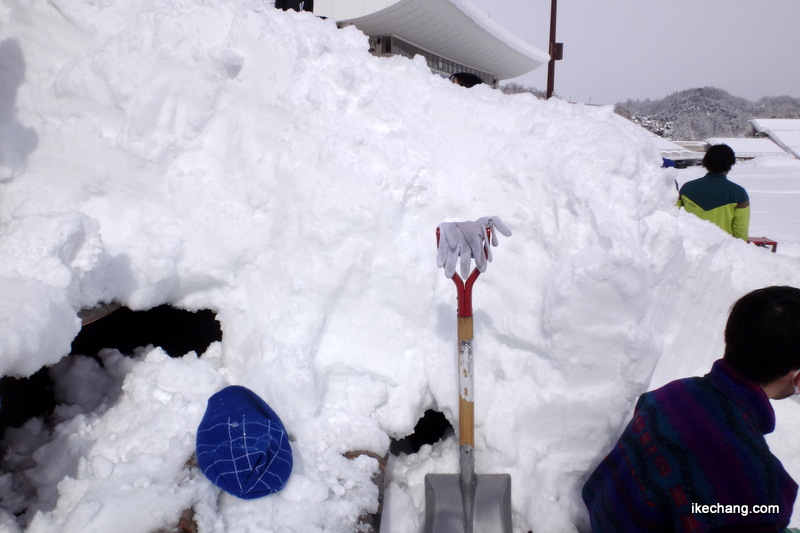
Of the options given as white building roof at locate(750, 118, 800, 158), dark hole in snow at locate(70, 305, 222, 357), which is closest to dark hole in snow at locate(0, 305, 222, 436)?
dark hole in snow at locate(70, 305, 222, 357)

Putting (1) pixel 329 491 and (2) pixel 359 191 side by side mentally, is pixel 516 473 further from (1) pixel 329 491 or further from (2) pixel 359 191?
(2) pixel 359 191

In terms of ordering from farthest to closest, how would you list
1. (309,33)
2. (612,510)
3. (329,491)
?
(309,33)
(329,491)
(612,510)

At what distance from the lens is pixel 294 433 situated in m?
2.13

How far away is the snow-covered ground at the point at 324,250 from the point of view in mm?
2197

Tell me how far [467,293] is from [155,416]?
1.41 metres

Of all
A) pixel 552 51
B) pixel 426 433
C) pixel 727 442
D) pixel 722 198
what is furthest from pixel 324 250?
pixel 552 51

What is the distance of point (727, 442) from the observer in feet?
4.58

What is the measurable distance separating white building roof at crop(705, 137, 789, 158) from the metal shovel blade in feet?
68.9

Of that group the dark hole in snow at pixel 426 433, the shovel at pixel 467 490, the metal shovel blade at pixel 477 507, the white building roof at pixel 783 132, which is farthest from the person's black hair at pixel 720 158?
the white building roof at pixel 783 132

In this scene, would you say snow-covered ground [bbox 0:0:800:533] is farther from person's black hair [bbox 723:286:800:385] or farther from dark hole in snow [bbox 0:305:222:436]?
person's black hair [bbox 723:286:800:385]

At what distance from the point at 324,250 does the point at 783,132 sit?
27.6 metres

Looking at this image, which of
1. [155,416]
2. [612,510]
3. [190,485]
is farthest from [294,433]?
[612,510]

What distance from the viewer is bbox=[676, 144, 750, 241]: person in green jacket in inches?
138

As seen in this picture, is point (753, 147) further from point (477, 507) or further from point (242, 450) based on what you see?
point (242, 450)
